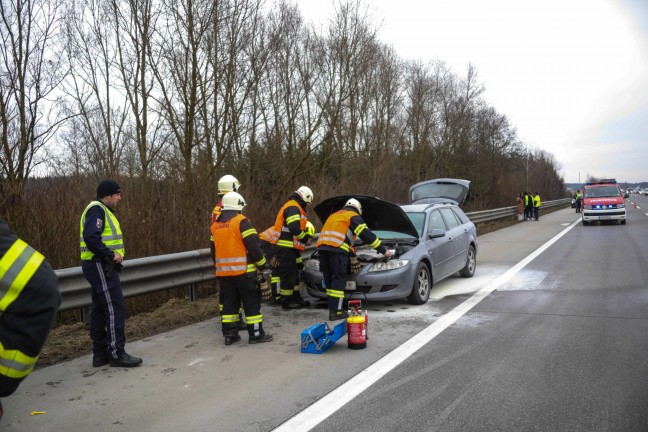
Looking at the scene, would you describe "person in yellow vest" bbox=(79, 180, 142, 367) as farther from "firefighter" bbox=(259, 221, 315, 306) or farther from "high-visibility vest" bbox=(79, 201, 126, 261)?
"firefighter" bbox=(259, 221, 315, 306)

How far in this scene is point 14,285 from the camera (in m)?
1.84

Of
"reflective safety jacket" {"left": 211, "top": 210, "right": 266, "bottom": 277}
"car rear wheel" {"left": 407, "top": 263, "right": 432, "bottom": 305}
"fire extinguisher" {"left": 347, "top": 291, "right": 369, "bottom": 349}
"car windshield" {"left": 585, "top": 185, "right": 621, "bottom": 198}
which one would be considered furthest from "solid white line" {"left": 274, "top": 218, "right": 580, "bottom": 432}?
"car windshield" {"left": 585, "top": 185, "right": 621, "bottom": 198}

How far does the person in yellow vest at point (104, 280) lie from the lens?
500 cm

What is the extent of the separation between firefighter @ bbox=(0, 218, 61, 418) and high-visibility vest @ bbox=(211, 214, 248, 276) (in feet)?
12.8

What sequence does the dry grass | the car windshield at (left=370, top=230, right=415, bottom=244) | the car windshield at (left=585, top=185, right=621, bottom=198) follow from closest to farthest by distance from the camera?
the dry grass < the car windshield at (left=370, top=230, right=415, bottom=244) < the car windshield at (left=585, top=185, right=621, bottom=198)

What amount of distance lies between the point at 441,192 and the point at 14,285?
515 inches

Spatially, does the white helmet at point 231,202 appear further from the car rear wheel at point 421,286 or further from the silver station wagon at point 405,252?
the car rear wheel at point 421,286

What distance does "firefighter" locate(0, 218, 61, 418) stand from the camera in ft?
6.02

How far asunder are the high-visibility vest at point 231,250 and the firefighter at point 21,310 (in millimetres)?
3893

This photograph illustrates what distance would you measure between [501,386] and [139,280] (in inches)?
183

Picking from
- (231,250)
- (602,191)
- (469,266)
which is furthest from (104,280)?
(602,191)

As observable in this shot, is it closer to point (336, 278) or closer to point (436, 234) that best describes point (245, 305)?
point (336, 278)

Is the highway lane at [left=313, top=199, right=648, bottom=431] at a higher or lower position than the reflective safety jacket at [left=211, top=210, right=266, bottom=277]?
lower

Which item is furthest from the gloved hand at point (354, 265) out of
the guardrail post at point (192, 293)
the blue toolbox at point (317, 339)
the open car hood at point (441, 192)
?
the open car hood at point (441, 192)
